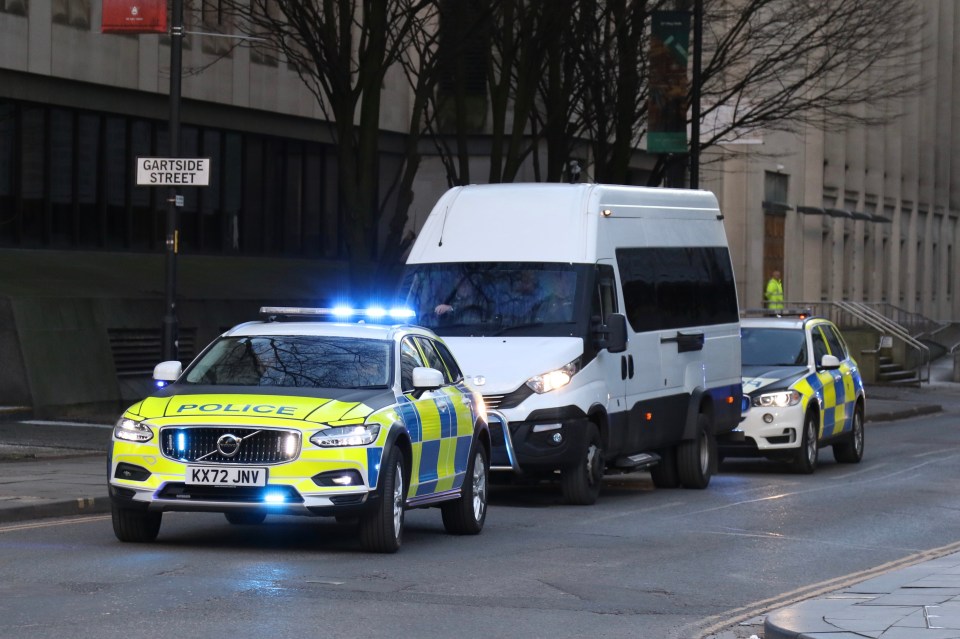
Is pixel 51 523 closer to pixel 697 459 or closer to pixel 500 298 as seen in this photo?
pixel 500 298

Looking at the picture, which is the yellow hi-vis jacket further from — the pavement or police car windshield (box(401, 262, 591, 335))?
police car windshield (box(401, 262, 591, 335))

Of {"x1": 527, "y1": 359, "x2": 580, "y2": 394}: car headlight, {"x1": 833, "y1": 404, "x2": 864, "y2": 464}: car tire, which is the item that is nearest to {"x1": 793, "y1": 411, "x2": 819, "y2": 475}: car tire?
{"x1": 833, "y1": 404, "x2": 864, "y2": 464}: car tire

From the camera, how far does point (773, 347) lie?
2281cm

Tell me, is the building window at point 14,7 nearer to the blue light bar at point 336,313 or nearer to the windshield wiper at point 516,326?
the windshield wiper at point 516,326

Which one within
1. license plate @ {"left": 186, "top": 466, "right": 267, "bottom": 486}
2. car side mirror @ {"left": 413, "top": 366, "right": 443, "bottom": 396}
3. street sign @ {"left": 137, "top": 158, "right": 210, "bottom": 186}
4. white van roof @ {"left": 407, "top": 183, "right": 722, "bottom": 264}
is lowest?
license plate @ {"left": 186, "top": 466, "right": 267, "bottom": 486}

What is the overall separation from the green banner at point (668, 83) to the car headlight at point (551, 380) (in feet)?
43.6

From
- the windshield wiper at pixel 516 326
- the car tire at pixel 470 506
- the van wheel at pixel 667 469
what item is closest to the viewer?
the car tire at pixel 470 506

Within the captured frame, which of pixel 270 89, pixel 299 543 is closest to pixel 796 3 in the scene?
pixel 270 89

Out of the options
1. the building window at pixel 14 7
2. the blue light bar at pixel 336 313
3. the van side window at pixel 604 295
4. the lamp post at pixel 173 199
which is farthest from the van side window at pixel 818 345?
the building window at pixel 14 7

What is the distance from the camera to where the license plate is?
38.9 ft

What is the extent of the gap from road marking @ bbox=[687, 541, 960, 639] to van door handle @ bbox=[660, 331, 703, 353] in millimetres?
5388

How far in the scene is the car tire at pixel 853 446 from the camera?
2387 cm

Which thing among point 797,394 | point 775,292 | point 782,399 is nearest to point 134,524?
point 782,399

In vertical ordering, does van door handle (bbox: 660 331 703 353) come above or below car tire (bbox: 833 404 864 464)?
above
